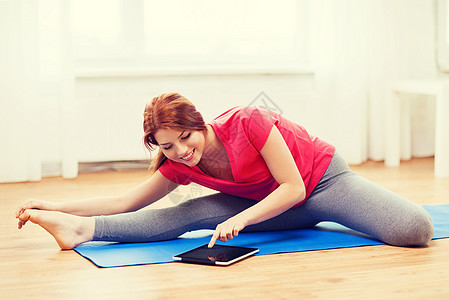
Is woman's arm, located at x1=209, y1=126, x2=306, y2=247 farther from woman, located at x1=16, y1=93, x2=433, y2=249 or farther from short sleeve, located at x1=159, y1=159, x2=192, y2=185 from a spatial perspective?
short sleeve, located at x1=159, y1=159, x2=192, y2=185

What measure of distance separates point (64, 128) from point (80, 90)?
261mm

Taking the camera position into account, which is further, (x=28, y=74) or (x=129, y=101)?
(x=129, y=101)

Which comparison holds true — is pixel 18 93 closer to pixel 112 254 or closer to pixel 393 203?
pixel 112 254

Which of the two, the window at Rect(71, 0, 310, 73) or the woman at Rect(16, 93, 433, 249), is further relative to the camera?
the window at Rect(71, 0, 310, 73)

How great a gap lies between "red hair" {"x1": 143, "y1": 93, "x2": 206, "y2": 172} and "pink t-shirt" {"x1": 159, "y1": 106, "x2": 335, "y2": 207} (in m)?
0.12

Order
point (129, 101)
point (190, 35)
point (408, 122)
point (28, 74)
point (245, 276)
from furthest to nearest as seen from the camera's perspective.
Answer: point (408, 122) < point (190, 35) < point (129, 101) < point (28, 74) < point (245, 276)

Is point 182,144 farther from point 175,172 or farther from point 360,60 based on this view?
point 360,60

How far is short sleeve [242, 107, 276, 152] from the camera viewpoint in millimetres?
1870

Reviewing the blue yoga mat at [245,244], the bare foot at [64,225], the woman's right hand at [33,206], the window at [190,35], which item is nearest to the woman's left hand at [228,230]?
the blue yoga mat at [245,244]

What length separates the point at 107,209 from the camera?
6.74 ft

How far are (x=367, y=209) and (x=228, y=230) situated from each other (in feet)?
1.49

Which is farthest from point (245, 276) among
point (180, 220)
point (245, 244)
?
point (180, 220)

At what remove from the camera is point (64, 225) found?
6.28 ft

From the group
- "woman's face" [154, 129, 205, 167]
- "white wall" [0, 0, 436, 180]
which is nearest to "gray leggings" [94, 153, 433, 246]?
"woman's face" [154, 129, 205, 167]
